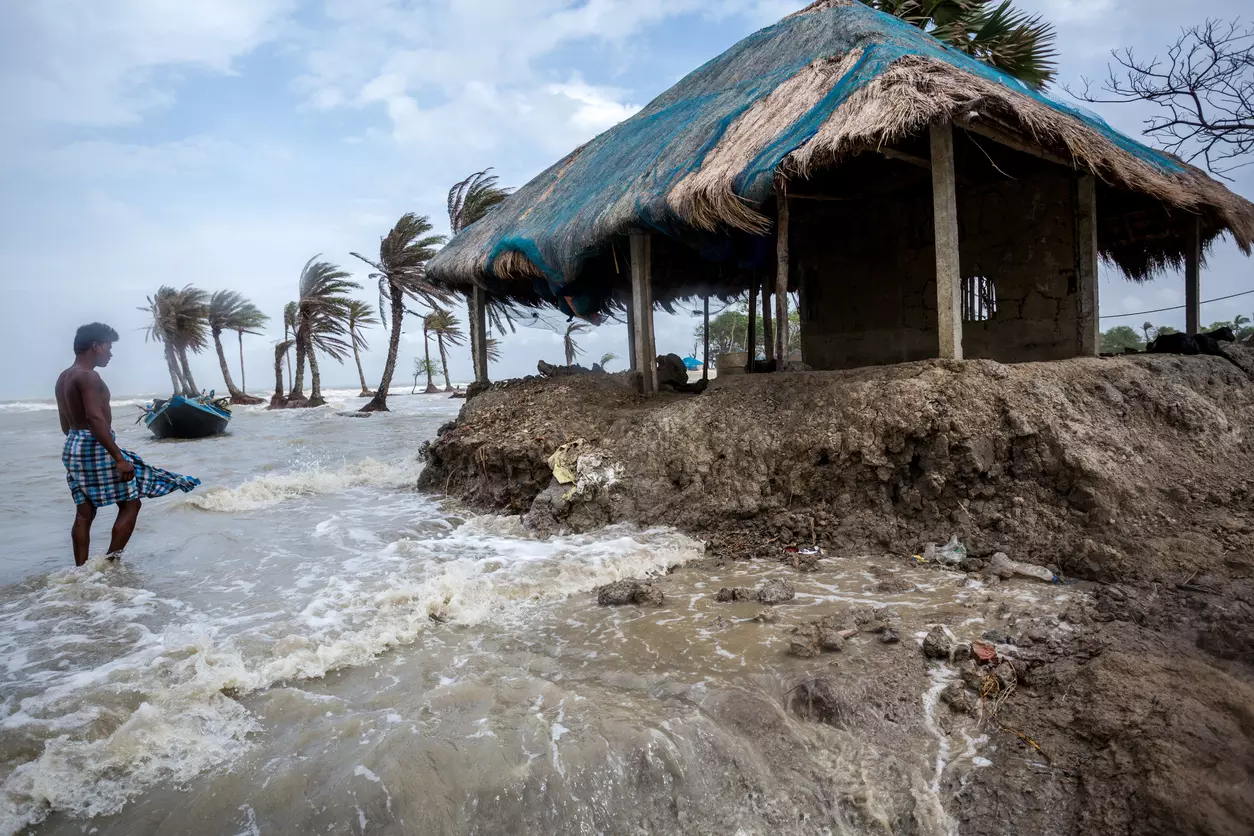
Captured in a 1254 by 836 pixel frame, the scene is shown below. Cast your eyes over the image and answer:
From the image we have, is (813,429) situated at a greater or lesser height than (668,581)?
greater

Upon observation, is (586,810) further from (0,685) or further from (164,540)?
(164,540)

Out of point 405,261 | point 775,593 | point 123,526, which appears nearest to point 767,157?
point 775,593

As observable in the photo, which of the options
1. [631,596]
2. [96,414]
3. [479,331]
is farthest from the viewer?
[479,331]

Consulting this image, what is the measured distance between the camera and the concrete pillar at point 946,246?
16.4 feet

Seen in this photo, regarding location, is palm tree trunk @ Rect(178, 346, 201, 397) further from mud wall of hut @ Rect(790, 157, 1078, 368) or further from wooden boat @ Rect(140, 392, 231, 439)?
mud wall of hut @ Rect(790, 157, 1078, 368)

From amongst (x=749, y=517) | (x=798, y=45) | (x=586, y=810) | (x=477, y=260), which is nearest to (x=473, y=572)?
(x=749, y=517)

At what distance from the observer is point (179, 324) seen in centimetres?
2909

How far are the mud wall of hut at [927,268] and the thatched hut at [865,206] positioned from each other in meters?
0.02

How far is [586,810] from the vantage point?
7.22 feet

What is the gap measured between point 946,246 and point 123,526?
671cm

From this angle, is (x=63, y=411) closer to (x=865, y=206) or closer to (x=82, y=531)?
(x=82, y=531)

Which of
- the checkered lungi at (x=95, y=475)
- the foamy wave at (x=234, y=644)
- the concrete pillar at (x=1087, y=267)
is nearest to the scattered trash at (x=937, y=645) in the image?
the foamy wave at (x=234, y=644)

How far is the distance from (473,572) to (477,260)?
5.80 m

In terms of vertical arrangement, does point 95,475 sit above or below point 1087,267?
below
